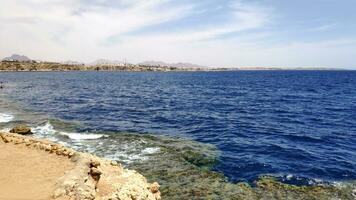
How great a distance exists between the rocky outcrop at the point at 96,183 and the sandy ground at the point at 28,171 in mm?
450

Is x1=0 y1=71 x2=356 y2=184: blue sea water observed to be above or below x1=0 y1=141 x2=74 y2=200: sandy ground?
below

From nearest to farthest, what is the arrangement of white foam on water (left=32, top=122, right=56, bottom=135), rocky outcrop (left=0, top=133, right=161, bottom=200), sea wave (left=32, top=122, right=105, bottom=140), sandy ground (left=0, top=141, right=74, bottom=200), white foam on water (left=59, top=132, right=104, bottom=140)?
rocky outcrop (left=0, top=133, right=161, bottom=200), sandy ground (left=0, top=141, right=74, bottom=200), white foam on water (left=59, top=132, right=104, bottom=140), sea wave (left=32, top=122, right=105, bottom=140), white foam on water (left=32, top=122, right=56, bottom=135)

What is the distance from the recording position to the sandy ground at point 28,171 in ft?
47.9

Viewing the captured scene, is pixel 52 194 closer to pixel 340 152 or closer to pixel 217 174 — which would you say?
pixel 217 174

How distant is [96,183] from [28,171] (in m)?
3.73

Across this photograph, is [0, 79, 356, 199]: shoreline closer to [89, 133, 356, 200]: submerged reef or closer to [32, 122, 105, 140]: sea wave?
[89, 133, 356, 200]: submerged reef

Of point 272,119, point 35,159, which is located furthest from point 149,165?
point 272,119

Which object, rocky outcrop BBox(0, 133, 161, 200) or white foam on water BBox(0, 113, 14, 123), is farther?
white foam on water BBox(0, 113, 14, 123)

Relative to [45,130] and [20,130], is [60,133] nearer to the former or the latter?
[45,130]

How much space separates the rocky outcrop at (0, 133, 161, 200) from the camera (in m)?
14.4

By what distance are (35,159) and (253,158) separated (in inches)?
696

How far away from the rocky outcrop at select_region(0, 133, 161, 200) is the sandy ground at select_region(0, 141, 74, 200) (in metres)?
0.45

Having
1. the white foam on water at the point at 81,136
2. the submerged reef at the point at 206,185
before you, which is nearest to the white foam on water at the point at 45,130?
the white foam on water at the point at 81,136

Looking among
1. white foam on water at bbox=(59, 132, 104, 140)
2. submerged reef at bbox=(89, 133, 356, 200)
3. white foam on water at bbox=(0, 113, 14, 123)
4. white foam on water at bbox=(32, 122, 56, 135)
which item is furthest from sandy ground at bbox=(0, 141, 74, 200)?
white foam on water at bbox=(0, 113, 14, 123)
